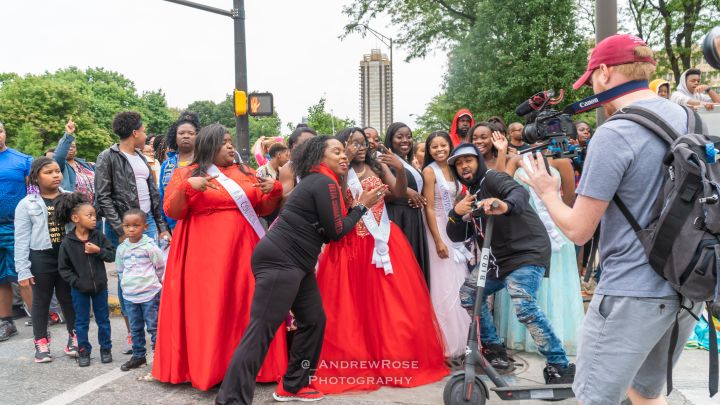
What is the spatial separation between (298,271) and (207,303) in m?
0.92

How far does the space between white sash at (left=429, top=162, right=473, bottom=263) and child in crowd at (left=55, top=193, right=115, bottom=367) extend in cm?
304

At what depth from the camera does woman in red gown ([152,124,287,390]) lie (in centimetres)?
439

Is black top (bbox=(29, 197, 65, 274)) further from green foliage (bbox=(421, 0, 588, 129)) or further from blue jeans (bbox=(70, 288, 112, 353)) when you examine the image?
green foliage (bbox=(421, 0, 588, 129))

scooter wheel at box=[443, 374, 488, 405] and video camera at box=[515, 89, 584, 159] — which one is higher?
video camera at box=[515, 89, 584, 159]

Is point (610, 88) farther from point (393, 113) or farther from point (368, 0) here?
point (393, 113)

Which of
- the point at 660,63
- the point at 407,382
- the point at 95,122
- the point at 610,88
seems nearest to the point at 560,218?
the point at 610,88

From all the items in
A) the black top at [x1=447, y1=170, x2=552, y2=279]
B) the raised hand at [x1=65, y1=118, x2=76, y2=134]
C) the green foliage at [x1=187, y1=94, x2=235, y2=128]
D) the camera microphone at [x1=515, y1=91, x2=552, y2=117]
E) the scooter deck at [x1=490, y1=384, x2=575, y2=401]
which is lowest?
the scooter deck at [x1=490, y1=384, x2=575, y2=401]

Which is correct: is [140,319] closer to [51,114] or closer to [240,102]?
[240,102]

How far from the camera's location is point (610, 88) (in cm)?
247

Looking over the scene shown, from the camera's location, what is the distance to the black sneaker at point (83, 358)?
16.8 ft

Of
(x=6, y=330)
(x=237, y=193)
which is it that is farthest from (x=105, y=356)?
(x=237, y=193)

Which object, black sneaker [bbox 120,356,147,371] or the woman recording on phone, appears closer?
the woman recording on phone

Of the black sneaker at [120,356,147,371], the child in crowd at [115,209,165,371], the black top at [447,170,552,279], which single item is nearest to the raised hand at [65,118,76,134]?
the child in crowd at [115,209,165,371]

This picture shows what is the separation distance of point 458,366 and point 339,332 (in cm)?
113
